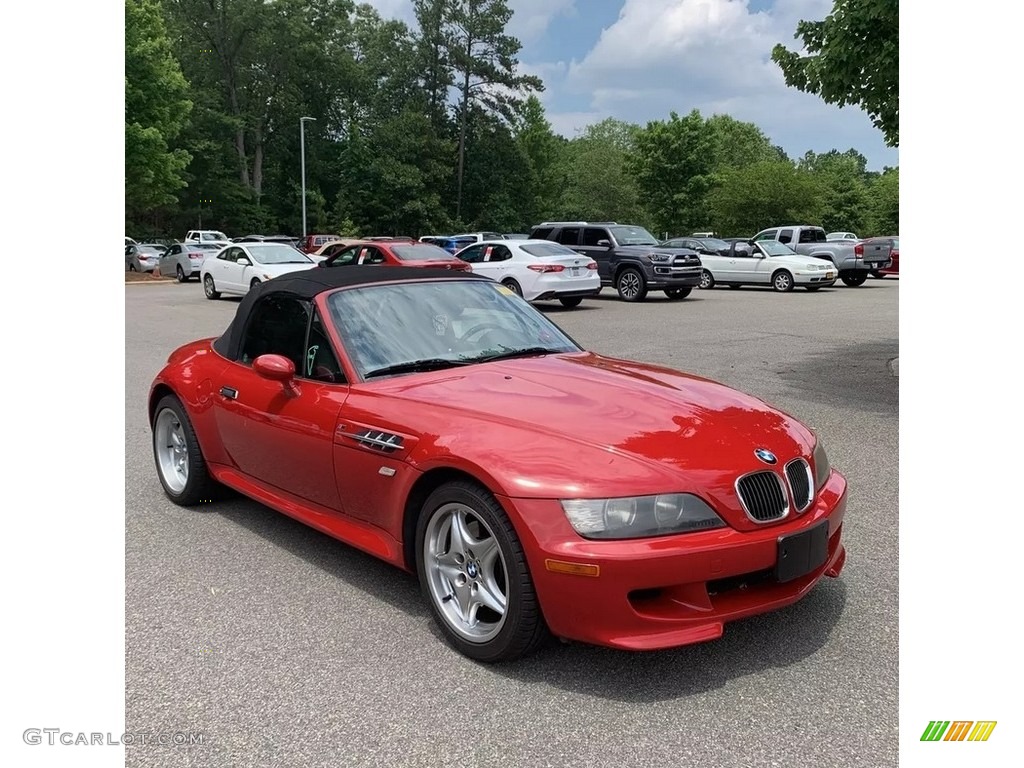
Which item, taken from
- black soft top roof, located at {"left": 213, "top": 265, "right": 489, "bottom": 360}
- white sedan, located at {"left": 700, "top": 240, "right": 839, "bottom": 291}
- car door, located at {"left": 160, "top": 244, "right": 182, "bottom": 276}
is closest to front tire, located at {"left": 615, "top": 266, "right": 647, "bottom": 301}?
white sedan, located at {"left": 700, "top": 240, "right": 839, "bottom": 291}

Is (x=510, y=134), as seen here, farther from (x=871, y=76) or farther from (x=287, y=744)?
(x=287, y=744)

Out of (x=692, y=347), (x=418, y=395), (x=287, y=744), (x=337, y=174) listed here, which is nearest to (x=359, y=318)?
(x=418, y=395)

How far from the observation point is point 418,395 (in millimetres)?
3844

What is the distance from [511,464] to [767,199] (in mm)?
50806

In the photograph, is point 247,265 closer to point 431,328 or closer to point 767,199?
point 431,328

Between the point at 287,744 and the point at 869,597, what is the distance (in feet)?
8.31

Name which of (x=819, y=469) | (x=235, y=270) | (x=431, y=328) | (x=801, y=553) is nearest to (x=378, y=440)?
(x=431, y=328)

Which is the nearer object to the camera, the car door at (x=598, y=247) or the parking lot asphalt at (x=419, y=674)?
the parking lot asphalt at (x=419, y=674)

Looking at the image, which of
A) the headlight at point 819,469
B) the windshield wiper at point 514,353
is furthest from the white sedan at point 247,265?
the headlight at point 819,469

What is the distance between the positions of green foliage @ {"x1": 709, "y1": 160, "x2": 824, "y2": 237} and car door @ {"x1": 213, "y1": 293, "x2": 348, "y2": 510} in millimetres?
49499

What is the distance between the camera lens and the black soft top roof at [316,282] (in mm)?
4668
